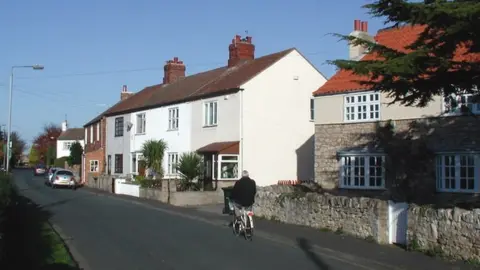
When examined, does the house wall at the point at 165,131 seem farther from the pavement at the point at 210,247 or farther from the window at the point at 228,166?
the pavement at the point at 210,247

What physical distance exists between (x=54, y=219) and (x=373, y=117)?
13162mm

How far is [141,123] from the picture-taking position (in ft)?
139

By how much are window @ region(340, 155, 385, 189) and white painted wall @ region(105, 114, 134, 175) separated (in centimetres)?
2089

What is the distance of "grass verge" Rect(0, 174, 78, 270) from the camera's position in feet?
34.6

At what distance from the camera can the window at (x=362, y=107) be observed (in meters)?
24.9

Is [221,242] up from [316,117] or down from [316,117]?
down

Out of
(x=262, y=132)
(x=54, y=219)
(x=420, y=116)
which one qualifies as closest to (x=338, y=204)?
(x=420, y=116)

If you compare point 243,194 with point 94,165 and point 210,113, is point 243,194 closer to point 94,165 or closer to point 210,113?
point 210,113

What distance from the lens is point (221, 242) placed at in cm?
1536

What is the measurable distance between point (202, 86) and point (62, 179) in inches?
586

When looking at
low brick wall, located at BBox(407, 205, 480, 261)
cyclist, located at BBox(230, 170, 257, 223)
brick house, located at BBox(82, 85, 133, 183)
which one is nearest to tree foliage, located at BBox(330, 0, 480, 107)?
low brick wall, located at BBox(407, 205, 480, 261)

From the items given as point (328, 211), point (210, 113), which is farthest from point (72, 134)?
point (328, 211)

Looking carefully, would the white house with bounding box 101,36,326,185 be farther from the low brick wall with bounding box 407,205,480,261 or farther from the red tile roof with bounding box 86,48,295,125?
the low brick wall with bounding box 407,205,480,261

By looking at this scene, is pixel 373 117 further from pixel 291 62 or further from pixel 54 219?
pixel 54 219
